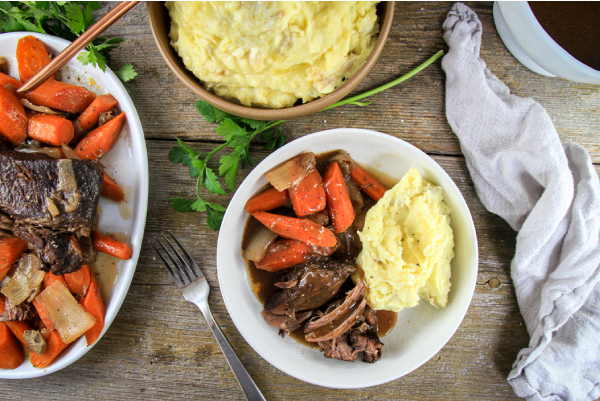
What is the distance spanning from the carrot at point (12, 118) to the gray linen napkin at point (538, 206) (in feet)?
8.92

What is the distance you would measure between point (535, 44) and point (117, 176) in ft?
8.78

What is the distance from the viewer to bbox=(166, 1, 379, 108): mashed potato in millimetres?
1750

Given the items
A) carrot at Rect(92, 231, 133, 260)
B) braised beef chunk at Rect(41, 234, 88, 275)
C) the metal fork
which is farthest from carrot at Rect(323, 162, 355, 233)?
braised beef chunk at Rect(41, 234, 88, 275)

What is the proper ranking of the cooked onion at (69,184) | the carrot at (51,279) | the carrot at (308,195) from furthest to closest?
1. the carrot at (51,279)
2. the carrot at (308,195)
3. the cooked onion at (69,184)

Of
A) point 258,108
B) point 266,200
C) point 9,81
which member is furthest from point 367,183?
point 9,81

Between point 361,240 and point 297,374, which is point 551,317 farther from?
point 297,374

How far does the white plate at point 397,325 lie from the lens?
8.05ft

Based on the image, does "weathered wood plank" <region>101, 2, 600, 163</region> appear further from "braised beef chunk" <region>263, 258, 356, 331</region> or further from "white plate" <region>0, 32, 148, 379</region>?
"braised beef chunk" <region>263, 258, 356, 331</region>

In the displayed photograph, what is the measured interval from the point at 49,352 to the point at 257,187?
1.71 meters

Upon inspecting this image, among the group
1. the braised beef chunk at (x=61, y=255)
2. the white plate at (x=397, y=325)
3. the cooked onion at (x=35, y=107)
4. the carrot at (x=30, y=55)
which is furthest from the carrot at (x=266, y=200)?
the carrot at (x=30, y=55)

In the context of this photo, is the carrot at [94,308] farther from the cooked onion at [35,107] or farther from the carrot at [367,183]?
the carrot at [367,183]

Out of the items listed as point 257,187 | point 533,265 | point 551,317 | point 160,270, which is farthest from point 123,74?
point 551,317

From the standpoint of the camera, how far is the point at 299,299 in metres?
2.57

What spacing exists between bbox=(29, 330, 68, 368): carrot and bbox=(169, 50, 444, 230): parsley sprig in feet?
3.64
